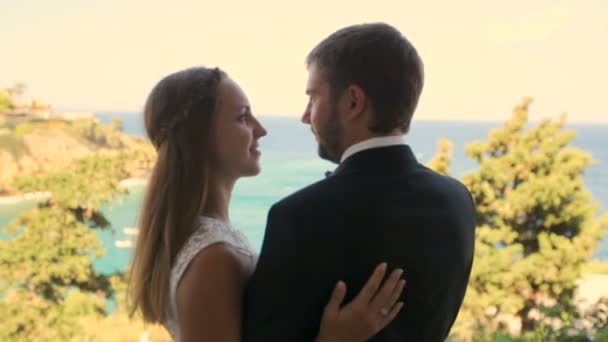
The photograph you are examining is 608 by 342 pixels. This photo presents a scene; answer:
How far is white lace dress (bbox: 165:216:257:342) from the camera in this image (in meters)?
1.15

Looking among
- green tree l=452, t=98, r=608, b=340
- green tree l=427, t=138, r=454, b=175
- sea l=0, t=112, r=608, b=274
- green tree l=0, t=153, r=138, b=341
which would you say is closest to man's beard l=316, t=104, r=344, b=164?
sea l=0, t=112, r=608, b=274

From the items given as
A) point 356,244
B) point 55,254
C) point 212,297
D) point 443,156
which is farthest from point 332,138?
point 55,254

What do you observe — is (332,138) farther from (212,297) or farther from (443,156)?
(443,156)

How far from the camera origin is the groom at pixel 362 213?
1.03 meters

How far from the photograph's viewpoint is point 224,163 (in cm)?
126

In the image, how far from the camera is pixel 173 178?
3.93ft

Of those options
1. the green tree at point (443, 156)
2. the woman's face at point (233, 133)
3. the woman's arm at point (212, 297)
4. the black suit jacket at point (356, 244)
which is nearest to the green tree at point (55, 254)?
the green tree at point (443, 156)

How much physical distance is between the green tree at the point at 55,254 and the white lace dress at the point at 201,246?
3.14 m

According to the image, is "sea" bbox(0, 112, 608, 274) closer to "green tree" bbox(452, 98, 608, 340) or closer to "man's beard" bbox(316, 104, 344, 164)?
"green tree" bbox(452, 98, 608, 340)

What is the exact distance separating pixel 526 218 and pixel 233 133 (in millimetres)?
3362

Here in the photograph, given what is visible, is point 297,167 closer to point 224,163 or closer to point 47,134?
point 47,134

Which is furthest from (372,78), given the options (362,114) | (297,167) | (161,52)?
(161,52)

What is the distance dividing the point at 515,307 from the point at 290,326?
130 inches

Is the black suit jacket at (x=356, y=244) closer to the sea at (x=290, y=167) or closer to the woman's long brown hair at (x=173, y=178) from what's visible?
the woman's long brown hair at (x=173, y=178)
